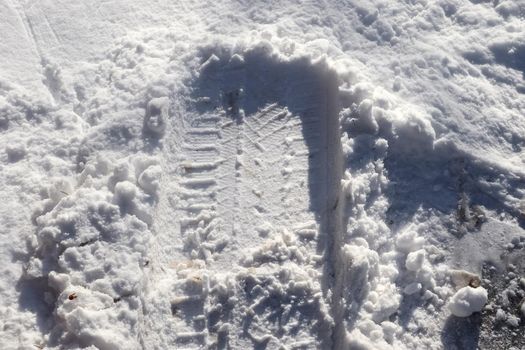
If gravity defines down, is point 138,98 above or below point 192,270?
above

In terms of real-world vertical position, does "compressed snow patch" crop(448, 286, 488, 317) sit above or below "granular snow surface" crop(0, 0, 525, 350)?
below

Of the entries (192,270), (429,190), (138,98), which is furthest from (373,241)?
(138,98)

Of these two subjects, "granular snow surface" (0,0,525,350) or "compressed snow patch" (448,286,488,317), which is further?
"compressed snow patch" (448,286,488,317)

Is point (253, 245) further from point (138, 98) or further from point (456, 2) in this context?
point (456, 2)

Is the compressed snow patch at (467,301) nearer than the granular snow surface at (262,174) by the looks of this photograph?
No

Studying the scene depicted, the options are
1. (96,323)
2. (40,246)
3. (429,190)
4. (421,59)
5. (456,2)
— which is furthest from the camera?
(456,2)
